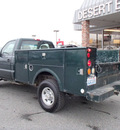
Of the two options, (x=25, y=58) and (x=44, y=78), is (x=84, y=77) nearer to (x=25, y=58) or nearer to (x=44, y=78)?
(x=44, y=78)

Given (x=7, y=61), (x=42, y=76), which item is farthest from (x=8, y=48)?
(x=42, y=76)

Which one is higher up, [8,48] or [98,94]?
[8,48]

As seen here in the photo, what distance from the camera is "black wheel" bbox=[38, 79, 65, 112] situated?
4020mm

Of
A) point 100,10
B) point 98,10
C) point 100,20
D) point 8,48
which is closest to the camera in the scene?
point 8,48

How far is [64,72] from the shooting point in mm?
3814

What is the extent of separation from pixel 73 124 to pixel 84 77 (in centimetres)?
111

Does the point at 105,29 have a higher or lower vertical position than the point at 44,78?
higher

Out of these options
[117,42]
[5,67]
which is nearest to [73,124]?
[5,67]

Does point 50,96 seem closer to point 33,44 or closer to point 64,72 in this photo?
point 64,72

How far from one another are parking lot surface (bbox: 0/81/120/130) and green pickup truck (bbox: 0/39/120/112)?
1.17ft

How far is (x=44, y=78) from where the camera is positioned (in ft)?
15.4

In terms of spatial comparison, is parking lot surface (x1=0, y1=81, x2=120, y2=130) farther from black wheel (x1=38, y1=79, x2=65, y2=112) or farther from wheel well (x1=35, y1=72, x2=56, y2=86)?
wheel well (x1=35, y1=72, x2=56, y2=86)

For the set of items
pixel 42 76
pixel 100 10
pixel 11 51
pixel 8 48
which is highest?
pixel 100 10

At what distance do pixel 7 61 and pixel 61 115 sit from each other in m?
2.81
